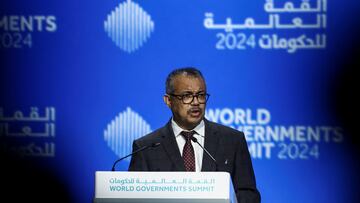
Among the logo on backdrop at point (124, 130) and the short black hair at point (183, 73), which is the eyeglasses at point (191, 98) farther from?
the logo on backdrop at point (124, 130)

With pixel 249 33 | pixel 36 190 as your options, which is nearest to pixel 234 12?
pixel 249 33

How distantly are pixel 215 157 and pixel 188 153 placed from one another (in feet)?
0.40

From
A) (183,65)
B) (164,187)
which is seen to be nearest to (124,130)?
(183,65)

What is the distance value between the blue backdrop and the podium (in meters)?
1.61

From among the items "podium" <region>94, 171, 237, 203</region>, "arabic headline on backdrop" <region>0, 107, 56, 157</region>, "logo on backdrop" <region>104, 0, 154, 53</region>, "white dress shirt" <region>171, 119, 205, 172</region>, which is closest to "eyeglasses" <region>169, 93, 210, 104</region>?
"white dress shirt" <region>171, 119, 205, 172</region>

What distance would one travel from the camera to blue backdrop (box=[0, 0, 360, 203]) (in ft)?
12.9

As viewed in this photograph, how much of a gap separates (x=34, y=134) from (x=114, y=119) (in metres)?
0.46

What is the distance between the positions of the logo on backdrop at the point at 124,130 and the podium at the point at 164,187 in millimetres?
1640

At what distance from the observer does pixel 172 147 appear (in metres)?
2.97

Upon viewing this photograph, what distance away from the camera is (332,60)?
3908 mm

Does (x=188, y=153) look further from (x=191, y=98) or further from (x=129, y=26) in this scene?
(x=129, y=26)

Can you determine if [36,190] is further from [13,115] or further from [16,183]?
[13,115]

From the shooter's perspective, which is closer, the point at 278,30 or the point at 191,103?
the point at 191,103

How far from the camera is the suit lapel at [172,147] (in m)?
2.91
